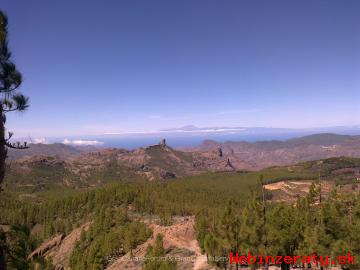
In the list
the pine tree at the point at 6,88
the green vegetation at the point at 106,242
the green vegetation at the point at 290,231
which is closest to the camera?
the pine tree at the point at 6,88

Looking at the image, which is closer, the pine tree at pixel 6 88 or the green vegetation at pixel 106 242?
the pine tree at pixel 6 88

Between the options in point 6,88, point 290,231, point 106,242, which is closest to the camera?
Answer: point 6,88

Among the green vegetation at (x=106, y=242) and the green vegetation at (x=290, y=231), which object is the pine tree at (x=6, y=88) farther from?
the green vegetation at (x=106, y=242)

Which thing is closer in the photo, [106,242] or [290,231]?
[290,231]

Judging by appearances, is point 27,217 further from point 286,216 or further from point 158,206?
point 286,216

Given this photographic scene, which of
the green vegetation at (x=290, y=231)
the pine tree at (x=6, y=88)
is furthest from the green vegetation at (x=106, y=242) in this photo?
the pine tree at (x=6, y=88)

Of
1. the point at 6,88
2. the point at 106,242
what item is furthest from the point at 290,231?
the point at 106,242

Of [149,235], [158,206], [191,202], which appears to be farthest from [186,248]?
[191,202]

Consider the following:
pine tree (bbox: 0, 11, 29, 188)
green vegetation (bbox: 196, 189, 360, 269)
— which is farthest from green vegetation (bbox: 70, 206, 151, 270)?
pine tree (bbox: 0, 11, 29, 188)

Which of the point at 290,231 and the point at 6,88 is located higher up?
the point at 6,88

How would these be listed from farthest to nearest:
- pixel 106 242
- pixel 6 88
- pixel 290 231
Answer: pixel 106 242 < pixel 290 231 < pixel 6 88

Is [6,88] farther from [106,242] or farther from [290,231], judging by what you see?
[106,242]

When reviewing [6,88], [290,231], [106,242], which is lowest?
[106,242]

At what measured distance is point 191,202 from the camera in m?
189
